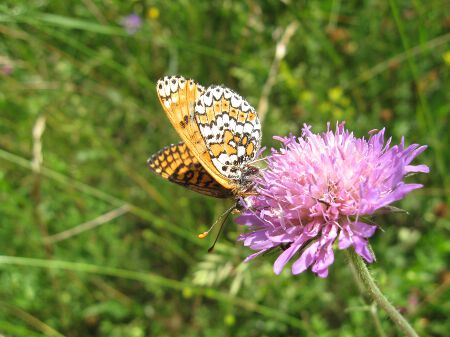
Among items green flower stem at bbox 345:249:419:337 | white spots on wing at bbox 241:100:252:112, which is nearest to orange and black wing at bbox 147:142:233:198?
white spots on wing at bbox 241:100:252:112

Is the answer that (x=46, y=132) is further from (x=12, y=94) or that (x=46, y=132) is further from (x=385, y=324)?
(x=385, y=324)

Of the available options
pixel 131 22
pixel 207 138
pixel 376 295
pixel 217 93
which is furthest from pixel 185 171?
pixel 131 22

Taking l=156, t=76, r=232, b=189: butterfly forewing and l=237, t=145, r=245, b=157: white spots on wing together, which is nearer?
l=156, t=76, r=232, b=189: butterfly forewing

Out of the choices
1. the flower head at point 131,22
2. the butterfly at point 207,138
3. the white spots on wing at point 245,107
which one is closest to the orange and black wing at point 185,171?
the butterfly at point 207,138

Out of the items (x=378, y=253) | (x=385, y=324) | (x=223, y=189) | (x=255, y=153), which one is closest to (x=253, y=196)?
(x=223, y=189)

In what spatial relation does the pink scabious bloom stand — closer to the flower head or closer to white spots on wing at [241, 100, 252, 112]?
white spots on wing at [241, 100, 252, 112]

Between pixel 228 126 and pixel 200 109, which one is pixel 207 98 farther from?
pixel 228 126
